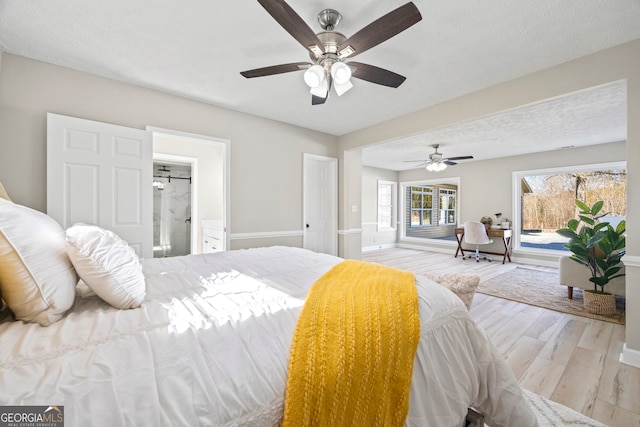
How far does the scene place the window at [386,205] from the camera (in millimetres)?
7738

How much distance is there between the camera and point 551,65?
7.73 feet

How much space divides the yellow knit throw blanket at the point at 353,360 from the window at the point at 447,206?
867cm

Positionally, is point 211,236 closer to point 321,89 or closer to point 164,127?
point 164,127

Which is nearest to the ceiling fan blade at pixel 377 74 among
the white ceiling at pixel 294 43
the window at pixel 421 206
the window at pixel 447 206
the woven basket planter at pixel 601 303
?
the white ceiling at pixel 294 43

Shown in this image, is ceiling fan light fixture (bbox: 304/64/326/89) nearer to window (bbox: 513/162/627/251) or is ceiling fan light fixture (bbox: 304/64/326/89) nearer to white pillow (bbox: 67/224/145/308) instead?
white pillow (bbox: 67/224/145/308)

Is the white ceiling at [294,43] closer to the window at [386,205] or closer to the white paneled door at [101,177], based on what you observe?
the white paneled door at [101,177]

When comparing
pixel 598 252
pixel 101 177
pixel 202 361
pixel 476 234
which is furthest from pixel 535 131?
pixel 101 177

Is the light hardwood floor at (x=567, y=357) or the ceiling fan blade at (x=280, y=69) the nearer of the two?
the light hardwood floor at (x=567, y=357)

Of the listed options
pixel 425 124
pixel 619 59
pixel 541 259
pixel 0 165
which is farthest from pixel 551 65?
pixel 0 165

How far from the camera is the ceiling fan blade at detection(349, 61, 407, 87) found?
Answer: 6.03 ft

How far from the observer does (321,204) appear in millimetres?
4488

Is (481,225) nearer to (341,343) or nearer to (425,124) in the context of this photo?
(425,124)

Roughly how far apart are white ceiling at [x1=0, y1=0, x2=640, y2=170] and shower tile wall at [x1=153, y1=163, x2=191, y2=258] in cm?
277

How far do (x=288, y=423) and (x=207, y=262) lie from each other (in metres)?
1.45
